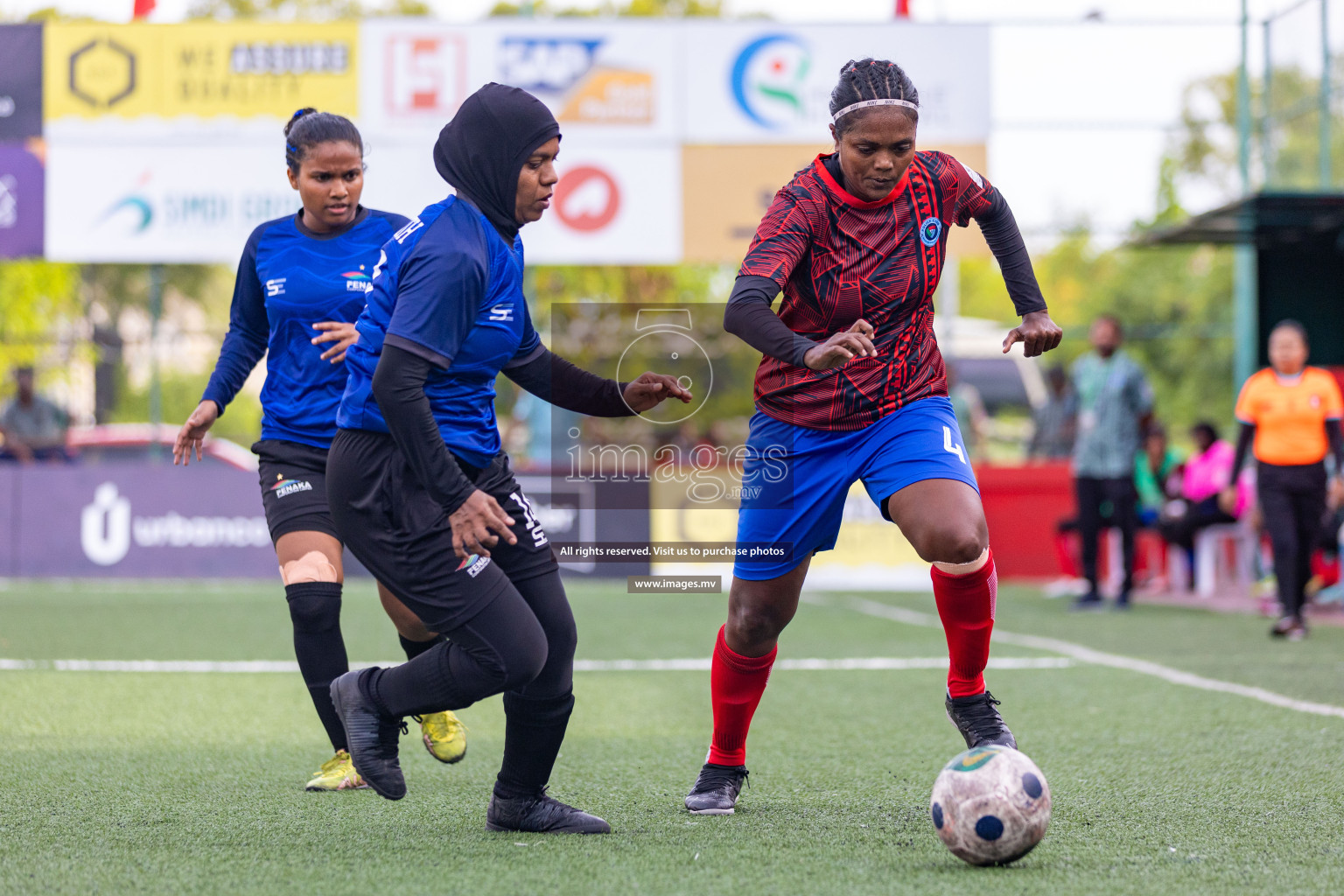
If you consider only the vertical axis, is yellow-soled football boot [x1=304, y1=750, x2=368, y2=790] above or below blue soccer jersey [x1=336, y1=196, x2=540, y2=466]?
below

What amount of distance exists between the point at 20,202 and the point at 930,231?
42.1 feet

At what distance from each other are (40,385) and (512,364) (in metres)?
12.6

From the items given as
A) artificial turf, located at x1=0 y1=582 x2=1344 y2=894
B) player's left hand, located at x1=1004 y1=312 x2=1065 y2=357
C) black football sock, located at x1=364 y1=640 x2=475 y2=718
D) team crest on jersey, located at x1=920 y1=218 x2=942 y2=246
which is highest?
team crest on jersey, located at x1=920 y1=218 x2=942 y2=246

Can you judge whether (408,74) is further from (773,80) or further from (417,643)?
(417,643)

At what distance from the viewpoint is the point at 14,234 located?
14680mm

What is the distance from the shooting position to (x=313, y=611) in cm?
473

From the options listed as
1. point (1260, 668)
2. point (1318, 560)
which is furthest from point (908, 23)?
point (1260, 668)

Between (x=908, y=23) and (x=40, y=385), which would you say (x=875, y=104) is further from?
(x=40, y=385)

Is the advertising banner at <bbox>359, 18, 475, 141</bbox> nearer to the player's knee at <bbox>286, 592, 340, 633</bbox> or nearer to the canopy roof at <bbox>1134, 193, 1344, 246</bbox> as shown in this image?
the canopy roof at <bbox>1134, 193, 1344, 246</bbox>

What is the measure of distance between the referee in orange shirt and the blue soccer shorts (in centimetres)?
623

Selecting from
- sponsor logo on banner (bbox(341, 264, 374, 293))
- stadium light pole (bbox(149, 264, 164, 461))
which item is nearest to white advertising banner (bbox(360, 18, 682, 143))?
stadium light pole (bbox(149, 264, 164, 461))

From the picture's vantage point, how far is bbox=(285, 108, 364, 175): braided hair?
4.77m

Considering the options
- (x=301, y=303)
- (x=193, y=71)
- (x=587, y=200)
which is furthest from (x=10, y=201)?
(x=301, y=303)

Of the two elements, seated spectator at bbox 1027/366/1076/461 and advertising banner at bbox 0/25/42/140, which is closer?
advertising banner at bbox 0/25/42/140
